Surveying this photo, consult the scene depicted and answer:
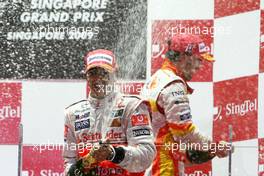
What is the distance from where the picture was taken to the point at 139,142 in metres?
1.99

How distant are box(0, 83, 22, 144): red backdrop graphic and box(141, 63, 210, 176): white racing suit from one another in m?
0.45

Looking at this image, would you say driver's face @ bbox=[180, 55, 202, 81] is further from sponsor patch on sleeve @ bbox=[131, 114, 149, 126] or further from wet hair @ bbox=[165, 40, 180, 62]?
sponsor patch on sleeve @ bbox=[131, 114, 149, 126]

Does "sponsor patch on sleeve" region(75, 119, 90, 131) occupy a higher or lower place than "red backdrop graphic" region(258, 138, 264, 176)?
higher

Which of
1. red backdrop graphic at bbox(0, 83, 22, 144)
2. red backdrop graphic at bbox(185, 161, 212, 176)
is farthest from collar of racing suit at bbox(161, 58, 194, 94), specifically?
red backdrop graphic at bbox(0, 83, 22, 144)

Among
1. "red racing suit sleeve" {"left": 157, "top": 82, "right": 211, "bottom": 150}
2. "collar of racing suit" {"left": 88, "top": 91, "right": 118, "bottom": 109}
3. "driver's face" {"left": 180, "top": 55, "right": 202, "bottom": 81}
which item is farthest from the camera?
"driver's face" {"left": 180, "top": 55, "right": 202, "bottom": 81}

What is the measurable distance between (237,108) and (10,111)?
0.71 meters

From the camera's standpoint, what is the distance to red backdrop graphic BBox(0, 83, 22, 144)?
255 cm

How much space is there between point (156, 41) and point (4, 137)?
22.3 inches

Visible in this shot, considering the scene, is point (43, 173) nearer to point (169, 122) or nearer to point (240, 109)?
point (169, 122)

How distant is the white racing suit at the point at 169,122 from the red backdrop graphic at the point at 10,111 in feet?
1.49

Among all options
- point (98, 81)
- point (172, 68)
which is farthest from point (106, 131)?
point (172, 68)

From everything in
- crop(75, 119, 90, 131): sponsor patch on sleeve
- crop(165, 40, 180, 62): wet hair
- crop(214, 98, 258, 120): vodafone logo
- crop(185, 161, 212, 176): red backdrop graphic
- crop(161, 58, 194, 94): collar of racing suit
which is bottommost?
crop(185, 161, 212, 176): red backdrop graphic

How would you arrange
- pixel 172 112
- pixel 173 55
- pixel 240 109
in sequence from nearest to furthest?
pixel 172 112 → pixel 173 55 → pixel 240 109

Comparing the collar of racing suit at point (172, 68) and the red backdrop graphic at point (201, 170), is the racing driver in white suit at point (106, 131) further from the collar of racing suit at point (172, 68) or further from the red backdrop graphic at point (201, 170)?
the red backdrop graphic at point (201, 170)
